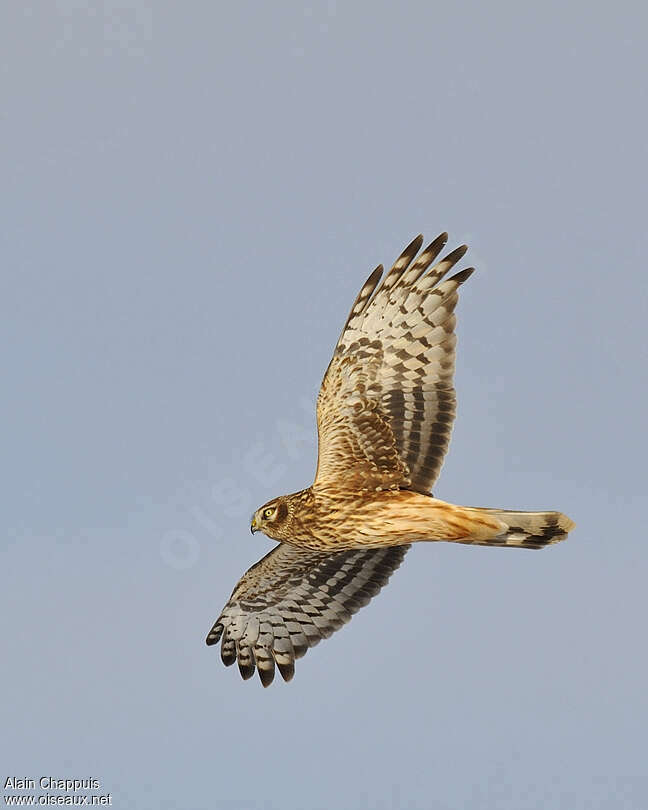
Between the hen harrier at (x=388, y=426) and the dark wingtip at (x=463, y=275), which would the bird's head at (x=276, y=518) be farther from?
the dark wingtip at (x=463, y=275)

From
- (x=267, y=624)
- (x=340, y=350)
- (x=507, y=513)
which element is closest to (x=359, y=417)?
(x=340, y=350)

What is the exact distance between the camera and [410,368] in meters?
13.6

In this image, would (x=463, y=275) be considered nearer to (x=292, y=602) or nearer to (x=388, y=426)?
(x=388, y=426)

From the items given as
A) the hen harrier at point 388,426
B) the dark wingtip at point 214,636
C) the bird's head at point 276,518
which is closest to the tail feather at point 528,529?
the hen harrier at point 388,426

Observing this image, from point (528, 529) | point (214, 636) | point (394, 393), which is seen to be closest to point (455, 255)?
point (394, 393)

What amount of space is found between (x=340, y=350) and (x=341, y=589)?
3.34 meters

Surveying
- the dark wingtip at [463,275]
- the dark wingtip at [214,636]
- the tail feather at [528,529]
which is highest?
the dark wingtip at [463,275]

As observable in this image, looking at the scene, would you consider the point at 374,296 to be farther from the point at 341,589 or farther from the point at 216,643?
the point at 216,643

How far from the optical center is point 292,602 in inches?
609

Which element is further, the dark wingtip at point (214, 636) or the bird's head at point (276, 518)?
the dark wingtip at point (214, 636)

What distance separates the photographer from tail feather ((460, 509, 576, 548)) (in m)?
13.1

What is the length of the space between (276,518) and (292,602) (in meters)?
2.24

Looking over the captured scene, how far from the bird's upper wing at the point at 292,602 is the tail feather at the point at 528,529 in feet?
7.01

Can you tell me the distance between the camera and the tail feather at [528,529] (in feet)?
43.0
